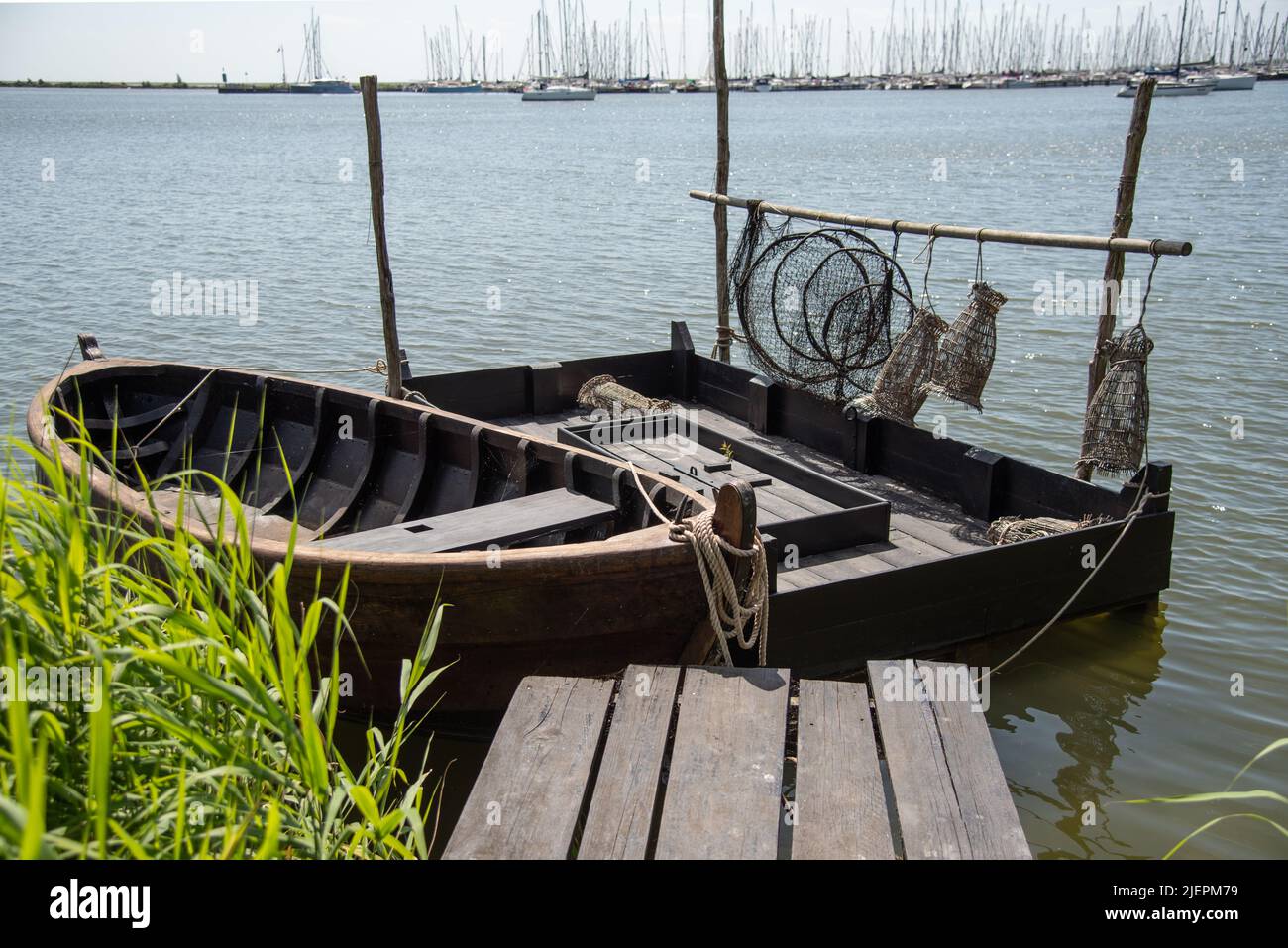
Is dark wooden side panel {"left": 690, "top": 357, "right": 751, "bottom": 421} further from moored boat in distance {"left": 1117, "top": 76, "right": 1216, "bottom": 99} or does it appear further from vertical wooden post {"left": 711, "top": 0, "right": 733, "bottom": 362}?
moored boat in distance {"left": 1117, "top": 76, "right": 1216, "bottom": 99}

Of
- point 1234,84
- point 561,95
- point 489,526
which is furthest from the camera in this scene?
point 561,95

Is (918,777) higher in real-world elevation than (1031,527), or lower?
higher

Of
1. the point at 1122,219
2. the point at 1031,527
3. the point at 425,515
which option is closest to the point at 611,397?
the point at 425,515

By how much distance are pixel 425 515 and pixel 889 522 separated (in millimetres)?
2974

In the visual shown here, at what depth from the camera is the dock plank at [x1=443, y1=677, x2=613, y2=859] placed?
3.00 meters

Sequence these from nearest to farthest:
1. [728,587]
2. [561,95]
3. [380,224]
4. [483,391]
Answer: [728,587] → [380,224] → [483,391] → [561,95]

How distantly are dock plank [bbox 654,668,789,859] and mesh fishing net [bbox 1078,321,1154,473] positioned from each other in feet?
12.6

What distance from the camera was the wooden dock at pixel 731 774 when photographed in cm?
304

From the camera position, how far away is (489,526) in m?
5.90

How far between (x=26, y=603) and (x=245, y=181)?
4436cm

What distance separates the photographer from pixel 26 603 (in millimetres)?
2592

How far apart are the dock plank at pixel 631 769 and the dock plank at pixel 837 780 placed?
1.35ft

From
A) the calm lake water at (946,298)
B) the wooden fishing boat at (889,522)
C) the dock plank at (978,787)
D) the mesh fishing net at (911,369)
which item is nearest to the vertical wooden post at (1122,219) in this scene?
the wooden fishing boat at (889,522)

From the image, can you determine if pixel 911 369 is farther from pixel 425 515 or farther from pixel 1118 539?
pixel 425 515
